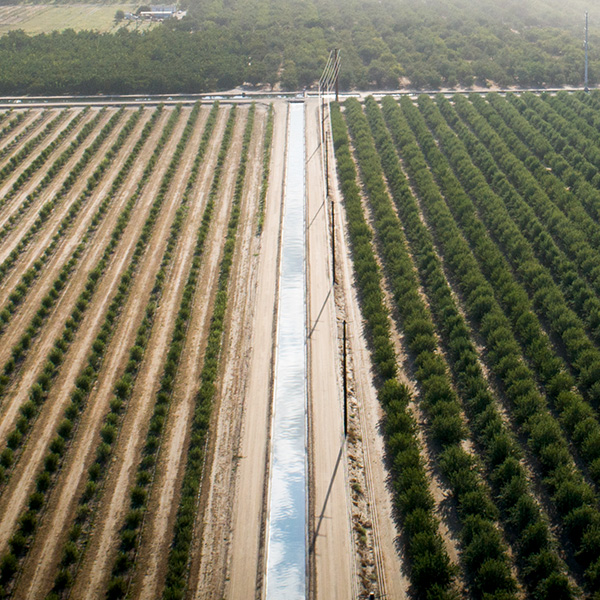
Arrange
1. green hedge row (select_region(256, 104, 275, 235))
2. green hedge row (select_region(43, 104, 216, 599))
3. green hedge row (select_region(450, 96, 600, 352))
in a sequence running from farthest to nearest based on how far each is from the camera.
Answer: green hedge row (select_region(256, 104, 275, 235)), green hedge row (select_region(450, 96, 600, 352)), green hedge row (select_region(43, 104, 216, 599))

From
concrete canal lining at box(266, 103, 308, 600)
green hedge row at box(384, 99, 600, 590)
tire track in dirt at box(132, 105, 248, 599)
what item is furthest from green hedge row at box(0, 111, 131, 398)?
green hedge row at box(384, 99, 600, 590)

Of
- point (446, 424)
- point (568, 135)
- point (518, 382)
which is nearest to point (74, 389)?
point (446, 424)

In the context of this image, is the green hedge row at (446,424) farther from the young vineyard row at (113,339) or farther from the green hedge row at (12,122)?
the green hedge row at (12,122)

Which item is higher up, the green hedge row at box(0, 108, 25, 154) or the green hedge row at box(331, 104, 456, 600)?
the green hedge row at box(0, 108, 25, 154)

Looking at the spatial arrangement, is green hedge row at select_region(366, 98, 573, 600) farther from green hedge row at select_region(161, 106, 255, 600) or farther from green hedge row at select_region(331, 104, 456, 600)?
green hedge row at select_region(161, 106, 255, 600)

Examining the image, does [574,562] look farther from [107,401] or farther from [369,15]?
[369,15]

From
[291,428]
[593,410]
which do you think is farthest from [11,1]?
[593,410]

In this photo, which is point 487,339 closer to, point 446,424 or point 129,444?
point 446,424
